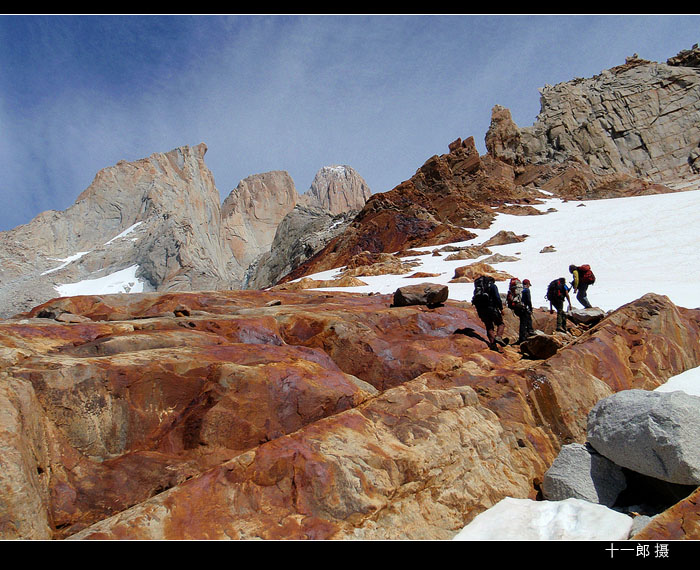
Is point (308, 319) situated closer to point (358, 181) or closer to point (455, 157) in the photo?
point (455, 157)

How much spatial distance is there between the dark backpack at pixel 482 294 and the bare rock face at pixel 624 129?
68.8 metres

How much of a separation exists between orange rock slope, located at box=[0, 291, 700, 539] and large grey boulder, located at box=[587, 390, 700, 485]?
2.68ft

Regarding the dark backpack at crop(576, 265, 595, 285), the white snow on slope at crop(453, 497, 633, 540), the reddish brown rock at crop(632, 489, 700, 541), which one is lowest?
the white snow on slope at crop(453, 497, 633, 540)

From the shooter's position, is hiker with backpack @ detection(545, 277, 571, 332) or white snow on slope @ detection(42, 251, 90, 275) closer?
hiker with backpack @ detection(545, 277, 571, 332)

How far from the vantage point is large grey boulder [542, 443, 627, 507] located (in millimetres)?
3918

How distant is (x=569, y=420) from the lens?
5062 mm

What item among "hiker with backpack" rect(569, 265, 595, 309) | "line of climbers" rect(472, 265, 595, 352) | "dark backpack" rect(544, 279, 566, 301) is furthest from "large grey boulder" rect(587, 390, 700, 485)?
"hiker with backpack" rect(569, 265, 595, 309)

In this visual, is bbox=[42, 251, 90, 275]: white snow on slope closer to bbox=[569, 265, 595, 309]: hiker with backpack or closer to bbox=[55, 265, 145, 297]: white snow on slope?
bbox=[55, 265, 145, 297]: white snow on slope

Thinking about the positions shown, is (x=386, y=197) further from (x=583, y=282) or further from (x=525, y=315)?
(x=525, y=315)

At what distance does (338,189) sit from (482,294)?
412 feet

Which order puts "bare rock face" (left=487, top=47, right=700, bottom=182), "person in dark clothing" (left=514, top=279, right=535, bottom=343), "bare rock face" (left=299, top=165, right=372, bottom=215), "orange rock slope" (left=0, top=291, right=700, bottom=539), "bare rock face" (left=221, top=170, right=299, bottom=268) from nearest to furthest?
"orange rock slope" (left=0, top=291, right=700, bottom=539)
"person in dark clothing" (left=514, top=279, right=535, bottom=343)
"bare rock face" (left=487, top=47, right=700, bottom=182)
"bare rock face" (left=221, top=170, right=299, bottom=268)
"bare rock face" (left=299, top=165, right=372, bottom=215)

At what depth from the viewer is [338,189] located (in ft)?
427

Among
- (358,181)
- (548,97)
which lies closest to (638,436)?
(548,97)

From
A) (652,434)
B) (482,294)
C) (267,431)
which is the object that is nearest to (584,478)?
(652,434)
